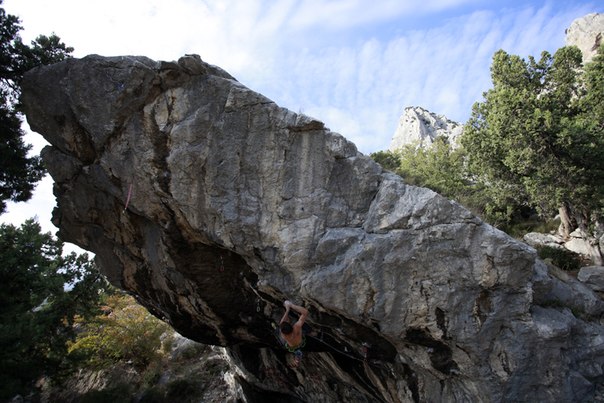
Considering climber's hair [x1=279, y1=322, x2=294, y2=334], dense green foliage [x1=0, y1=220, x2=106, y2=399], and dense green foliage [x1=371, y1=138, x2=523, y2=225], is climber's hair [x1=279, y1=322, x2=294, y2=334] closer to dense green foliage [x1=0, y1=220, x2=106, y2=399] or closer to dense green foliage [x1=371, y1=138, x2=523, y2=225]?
dense green foliage [x1=0, y1=220, x2=106, y2=399]

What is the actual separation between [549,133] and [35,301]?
20061 millimetres

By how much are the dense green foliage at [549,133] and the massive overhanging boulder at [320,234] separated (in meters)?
7.48

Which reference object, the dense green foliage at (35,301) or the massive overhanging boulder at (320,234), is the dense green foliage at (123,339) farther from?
the massive overhanging boulder at (320,234)

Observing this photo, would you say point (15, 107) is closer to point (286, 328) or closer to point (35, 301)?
point (35, 301)

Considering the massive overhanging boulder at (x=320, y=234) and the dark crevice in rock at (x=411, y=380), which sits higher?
the massive overhanging boulder at (x=320, y=234)

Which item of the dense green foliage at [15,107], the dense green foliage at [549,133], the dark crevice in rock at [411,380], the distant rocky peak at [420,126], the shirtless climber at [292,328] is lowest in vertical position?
the dark crevice in rock at [411,380]

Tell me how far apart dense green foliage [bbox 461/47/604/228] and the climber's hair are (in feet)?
43.9

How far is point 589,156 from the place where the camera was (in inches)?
568

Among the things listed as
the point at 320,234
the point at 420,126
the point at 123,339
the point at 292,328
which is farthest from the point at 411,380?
the point at 420,126

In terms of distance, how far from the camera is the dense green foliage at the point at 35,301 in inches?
352

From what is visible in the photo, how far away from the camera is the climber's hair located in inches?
322

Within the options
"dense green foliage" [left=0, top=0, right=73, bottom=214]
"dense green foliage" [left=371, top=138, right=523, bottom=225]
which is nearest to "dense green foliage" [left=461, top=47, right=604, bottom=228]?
"dense green foliage" [left=371, top=138, right=523, bottom=225]

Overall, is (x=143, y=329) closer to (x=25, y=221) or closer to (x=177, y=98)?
(x=25, y=221)

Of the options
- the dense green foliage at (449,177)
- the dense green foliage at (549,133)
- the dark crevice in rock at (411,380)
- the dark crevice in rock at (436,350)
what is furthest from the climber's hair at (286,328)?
the dense green foliage at (449,177)
